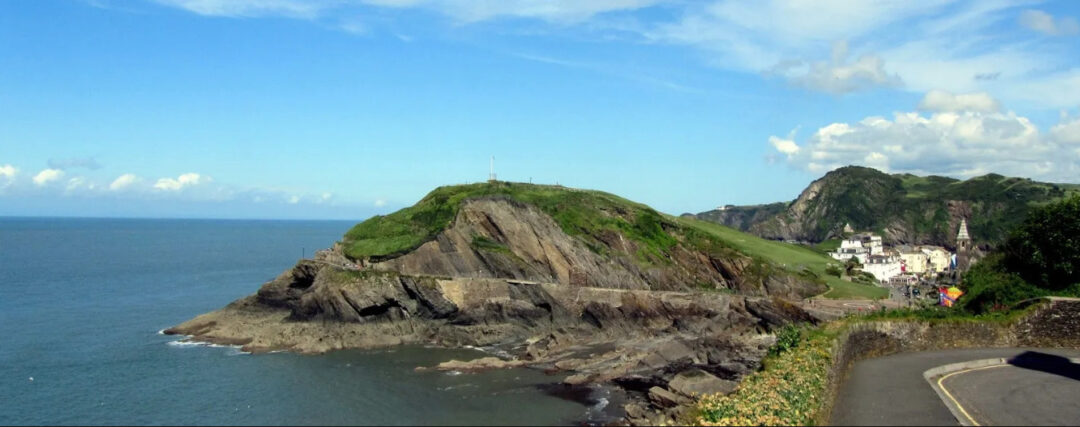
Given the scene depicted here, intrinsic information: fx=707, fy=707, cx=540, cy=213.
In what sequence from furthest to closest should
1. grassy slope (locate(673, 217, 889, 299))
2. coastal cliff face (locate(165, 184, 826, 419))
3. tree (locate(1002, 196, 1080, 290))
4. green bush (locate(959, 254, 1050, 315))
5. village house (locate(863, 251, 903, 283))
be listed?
1. village house (locate(863, 251, 903, 283))
2. grassy slope (locate(673, 217, 889, 299))
3. coastal cliff face (locate(165, 184, 826, 419))
4. tree (locate(1002, 196, 1080, 290))
5. green bush (locate(959, 254, 1050, 315))

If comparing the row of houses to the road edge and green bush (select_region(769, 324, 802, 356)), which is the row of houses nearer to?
green bush (select_region(769, 324, 802, 356))

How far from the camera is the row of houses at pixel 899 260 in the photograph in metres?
108

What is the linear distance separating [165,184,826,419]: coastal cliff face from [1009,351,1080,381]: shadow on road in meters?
15.2

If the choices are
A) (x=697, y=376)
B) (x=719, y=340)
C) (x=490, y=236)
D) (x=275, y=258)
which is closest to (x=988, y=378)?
(x=697, y=376)

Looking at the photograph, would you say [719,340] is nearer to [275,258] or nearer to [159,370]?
[159,370]

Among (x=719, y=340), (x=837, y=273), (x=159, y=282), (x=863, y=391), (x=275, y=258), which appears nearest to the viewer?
(x=863, y=391)

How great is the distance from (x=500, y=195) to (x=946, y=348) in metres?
46.3

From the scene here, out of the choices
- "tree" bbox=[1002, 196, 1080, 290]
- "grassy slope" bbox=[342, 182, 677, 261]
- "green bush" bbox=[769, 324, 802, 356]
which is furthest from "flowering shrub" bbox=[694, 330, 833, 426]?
"grassy slope" bbox=[342, 182, 677, 261]

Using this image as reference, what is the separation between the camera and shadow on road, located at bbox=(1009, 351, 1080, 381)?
109ft

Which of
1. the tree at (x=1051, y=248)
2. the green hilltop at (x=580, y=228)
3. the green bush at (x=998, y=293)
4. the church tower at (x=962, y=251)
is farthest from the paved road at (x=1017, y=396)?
the church tower at (x=962, y=251)

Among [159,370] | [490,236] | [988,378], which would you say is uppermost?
[490,236]

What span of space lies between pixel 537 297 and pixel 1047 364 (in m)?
39.2

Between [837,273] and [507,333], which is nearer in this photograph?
[507,333]

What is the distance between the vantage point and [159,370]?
4841cm
